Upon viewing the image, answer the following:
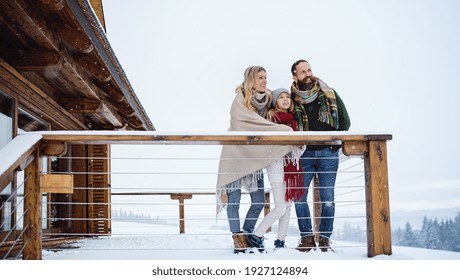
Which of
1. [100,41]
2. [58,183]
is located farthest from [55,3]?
[58,183]

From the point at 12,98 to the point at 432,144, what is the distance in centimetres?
1096

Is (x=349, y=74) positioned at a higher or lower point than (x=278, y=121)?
higher

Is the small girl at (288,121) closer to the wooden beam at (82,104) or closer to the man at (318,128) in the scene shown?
the man at (318,128)

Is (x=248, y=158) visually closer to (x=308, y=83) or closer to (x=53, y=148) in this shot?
(x=308, y=83)

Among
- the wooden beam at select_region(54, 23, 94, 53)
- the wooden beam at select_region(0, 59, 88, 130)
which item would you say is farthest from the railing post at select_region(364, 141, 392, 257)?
the wooden beam at select_region(0, 59, 88, 130)

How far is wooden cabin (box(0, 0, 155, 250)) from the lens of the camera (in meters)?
3.54

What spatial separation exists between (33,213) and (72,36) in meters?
1.68

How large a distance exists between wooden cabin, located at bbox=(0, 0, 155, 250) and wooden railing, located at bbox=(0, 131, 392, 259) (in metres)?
0.14

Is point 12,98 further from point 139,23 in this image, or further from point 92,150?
point 139,23

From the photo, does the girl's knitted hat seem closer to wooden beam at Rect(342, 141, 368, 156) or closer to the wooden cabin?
wooden beam at Rect(342, 141, 368, 156)

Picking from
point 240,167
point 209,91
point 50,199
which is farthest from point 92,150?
point 209,91

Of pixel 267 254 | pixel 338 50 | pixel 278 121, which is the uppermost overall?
pixel 338 50

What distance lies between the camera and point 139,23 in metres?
14.7

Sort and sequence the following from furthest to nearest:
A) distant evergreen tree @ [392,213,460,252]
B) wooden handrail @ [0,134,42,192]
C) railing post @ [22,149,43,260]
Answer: distant evergreen tree @ [392,213,460,252] < railing post @ [22,149,43,260] < wooden handrail @ [0,134,42,192]
